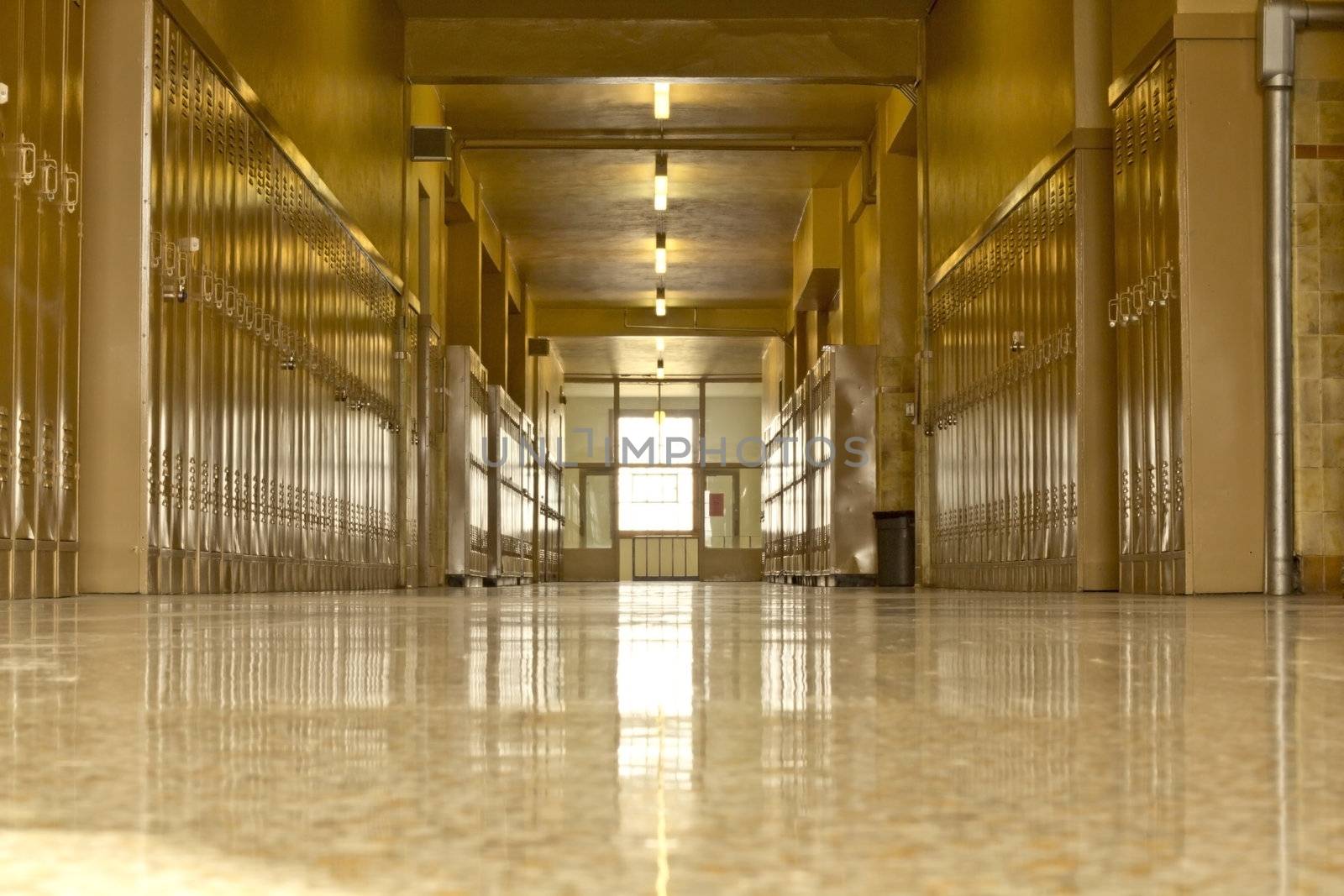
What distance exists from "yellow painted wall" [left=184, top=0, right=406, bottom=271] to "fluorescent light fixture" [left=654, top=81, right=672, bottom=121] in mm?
2952

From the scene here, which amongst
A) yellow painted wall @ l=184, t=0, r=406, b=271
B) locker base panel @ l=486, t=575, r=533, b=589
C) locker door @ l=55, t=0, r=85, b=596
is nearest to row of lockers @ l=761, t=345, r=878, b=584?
locker base panel @ l=486, t=575, r=533, b=589

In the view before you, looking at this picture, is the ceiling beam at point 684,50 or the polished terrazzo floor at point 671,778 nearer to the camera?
the polished terrazzo floor at point 671,778

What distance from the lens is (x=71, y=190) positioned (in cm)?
702

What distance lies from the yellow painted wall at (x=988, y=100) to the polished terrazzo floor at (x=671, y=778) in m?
9.47

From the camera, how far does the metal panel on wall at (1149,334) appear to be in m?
8.30

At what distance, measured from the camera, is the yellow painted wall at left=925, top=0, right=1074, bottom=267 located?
35.3 feet

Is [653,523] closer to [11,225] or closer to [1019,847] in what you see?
[11,225]

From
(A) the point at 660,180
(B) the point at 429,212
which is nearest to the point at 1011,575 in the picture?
(B) the point at 429,212

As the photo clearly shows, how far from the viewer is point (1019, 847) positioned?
530 mm

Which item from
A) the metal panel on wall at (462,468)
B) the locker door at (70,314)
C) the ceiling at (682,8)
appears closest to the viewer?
the locker door at (70,314)

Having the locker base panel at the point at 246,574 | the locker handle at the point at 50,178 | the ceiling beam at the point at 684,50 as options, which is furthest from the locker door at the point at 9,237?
the ceiling beam at the point at 684,50

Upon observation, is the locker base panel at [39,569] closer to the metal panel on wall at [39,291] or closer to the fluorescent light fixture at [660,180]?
the metal panel on wall at [39,291]

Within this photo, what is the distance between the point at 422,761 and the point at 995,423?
1231 cm

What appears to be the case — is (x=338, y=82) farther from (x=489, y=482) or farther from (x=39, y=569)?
(x=489, y=482)
